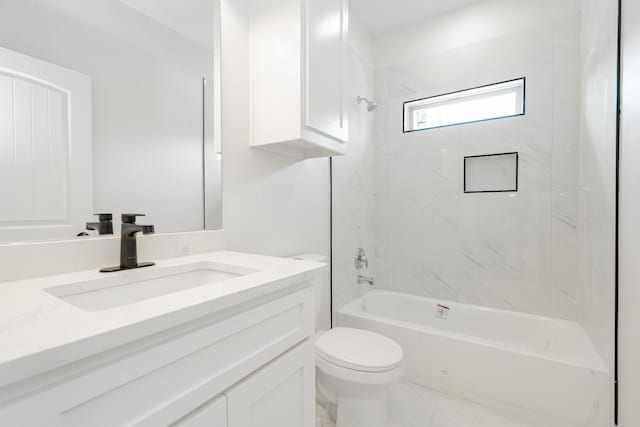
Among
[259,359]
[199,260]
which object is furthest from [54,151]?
[259,359]

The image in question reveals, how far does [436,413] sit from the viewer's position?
63.2 inches

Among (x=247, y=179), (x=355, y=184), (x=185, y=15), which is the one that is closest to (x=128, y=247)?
(x=247, y=179)

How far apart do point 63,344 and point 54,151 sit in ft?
2.33

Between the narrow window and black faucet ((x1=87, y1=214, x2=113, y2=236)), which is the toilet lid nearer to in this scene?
black faucet ((x1=87, y1=214, x2=113, y2=236))

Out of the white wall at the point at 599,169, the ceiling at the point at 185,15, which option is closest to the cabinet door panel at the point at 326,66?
the ceiling at the point at 185,15

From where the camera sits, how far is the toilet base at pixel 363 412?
1335 mm

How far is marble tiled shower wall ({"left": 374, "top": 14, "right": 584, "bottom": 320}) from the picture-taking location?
77.4 inches

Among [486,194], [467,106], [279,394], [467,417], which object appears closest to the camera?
[279,394]

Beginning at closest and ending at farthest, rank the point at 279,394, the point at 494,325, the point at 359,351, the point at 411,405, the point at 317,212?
the point at 279,394 < the point at 359,351 < the point at 411,405 < the point at 317,212 < the point at 494,325

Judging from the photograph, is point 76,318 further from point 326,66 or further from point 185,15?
point 326,66

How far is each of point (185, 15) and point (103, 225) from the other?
0.90 meters

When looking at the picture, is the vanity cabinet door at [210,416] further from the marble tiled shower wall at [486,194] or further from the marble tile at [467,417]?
the marble tiled shower wall at [486,194]

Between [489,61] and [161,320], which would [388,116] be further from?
[161,320]

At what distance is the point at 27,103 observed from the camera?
0.79m
